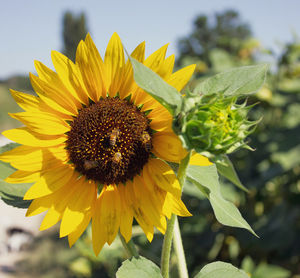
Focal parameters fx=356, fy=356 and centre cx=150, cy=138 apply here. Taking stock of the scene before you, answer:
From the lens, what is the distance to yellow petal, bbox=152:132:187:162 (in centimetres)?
70

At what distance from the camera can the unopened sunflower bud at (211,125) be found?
1.95 ft

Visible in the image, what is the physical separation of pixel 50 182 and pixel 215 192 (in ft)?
1.19

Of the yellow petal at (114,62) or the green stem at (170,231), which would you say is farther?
the yellow petal at (114,62)

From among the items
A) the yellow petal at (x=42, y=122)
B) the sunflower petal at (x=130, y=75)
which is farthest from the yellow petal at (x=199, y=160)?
the yellow petal at (x=42, y=122)

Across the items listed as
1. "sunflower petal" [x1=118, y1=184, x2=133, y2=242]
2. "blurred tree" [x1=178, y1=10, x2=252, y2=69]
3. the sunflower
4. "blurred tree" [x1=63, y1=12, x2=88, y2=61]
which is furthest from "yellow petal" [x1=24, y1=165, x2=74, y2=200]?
"blurred tree" [x1=63, y1=12, x2=88, y2=61]

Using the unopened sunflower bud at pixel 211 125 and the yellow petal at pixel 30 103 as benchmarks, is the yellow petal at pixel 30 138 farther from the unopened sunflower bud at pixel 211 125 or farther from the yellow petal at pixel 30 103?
the unopened sunflower bud at pixel 211 125

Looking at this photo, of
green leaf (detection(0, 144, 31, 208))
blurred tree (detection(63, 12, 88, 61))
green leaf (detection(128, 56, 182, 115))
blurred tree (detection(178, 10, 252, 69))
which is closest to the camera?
green leaf (detection(128, 56, 182, 115))

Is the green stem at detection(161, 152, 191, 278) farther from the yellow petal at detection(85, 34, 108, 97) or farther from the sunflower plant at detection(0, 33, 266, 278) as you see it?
the yellow petal at detection(85, 34, 108, 97)

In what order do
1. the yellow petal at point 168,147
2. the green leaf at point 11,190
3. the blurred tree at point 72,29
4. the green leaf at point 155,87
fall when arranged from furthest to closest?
the blurred tree at point 72,29, the green leaf at point 11,190, the yellow petal at point 168,147, the green leaf at point 155,87

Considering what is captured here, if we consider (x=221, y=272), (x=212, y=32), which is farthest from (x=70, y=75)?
(x=212, y=32)

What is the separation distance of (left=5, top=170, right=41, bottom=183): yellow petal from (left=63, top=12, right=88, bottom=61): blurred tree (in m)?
22.6

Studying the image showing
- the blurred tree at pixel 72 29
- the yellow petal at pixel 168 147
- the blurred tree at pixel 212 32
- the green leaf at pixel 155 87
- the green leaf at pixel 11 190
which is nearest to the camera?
the green leaf at pixel 155 87

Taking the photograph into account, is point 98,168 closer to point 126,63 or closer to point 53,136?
point 53,136

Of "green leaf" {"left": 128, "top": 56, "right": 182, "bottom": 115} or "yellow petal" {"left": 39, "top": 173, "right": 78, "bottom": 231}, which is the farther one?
"yellow petal" {"left": 39, "top": 173, "right": 78, "bottom": 231}
